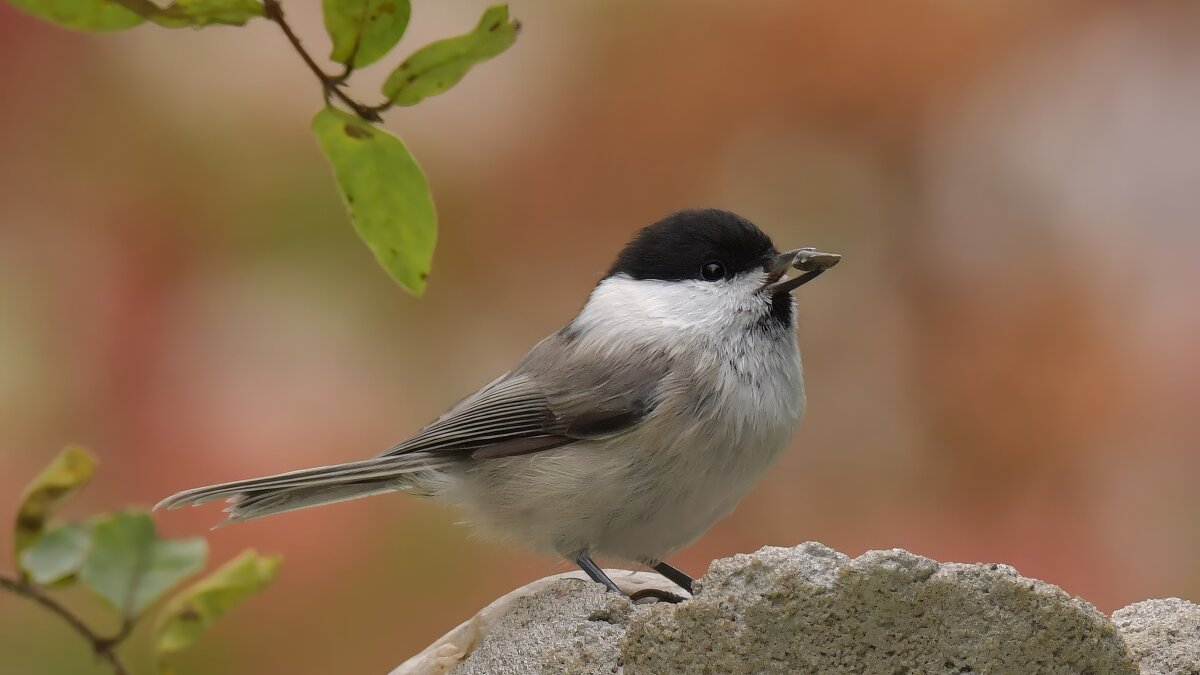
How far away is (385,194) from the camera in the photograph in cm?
63

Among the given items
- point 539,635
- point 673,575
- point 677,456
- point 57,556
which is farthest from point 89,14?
point 673,575

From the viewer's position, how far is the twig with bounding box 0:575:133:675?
21.9 inches

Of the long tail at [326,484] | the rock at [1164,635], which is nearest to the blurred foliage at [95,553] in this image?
the long tail at [326,484]

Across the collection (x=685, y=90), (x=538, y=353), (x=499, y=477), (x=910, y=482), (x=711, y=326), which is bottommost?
(x=499, y=477)

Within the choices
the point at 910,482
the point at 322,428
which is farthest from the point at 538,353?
the point at 910,482

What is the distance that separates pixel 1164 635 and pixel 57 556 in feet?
4.01

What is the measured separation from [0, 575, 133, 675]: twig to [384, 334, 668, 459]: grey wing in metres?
1.21

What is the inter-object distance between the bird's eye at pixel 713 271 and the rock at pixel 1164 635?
2.50 feet

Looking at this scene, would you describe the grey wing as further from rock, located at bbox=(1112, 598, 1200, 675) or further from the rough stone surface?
rock, located at bbox=(1112, 598, 1200, 675)

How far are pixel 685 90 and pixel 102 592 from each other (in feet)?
7.78

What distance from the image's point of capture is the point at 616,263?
209cm

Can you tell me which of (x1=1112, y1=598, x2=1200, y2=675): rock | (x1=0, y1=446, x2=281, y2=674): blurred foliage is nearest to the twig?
(x1=0, y1=446, x2=281, y2=674): blurred foliage

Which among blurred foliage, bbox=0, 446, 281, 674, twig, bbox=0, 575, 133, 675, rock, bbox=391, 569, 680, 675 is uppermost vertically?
rock, bbox=391, 569, 680, 675

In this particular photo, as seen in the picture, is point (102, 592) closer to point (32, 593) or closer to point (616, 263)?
point (32, 593)
